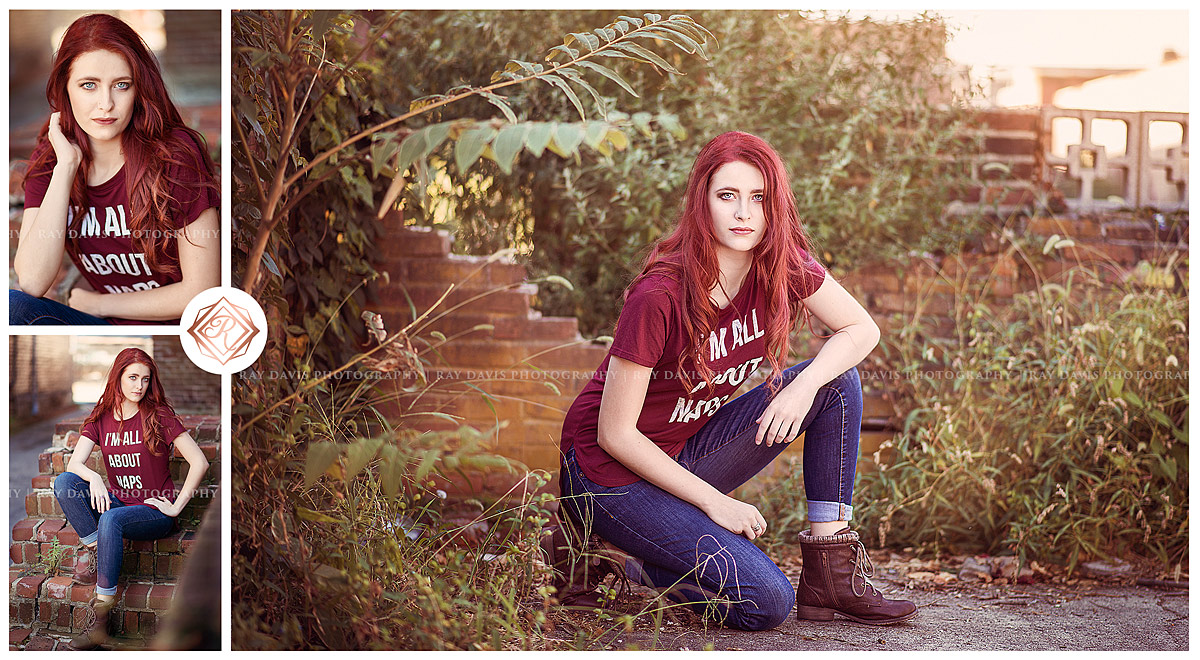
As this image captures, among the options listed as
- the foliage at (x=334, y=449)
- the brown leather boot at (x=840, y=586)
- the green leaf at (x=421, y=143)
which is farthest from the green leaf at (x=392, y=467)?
the brown leather boot at (x=840, y=586)

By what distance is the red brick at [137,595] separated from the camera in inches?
74.4

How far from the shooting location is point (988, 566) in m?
2.58

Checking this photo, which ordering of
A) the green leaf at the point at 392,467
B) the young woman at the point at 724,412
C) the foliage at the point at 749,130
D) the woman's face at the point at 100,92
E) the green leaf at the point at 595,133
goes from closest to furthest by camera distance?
the green leaf at the point at 595,133
the green leaf at the point at 392,467
the woman's face at the point at 100,92
the young woman at the point at 724,412
the foliage at the point at 749,130

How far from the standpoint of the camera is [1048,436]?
2.66 m

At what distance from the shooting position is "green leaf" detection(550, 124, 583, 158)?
61.7 inches

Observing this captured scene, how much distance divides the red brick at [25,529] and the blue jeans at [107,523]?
77 millimetres

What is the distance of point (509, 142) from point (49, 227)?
1.02m

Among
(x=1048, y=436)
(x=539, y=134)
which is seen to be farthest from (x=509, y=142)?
(x=1048, y=436)

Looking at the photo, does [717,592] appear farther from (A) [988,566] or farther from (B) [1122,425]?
(B) [1122,425]

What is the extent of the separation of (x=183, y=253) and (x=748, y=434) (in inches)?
52.4

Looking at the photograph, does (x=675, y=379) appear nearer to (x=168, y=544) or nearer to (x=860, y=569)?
(x=860, y=569)

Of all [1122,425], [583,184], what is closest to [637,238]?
[583,184]

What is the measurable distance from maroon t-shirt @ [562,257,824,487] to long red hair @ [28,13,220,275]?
993 mm

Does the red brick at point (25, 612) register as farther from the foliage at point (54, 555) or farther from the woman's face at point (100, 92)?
the woman's face at point (100, 92)
